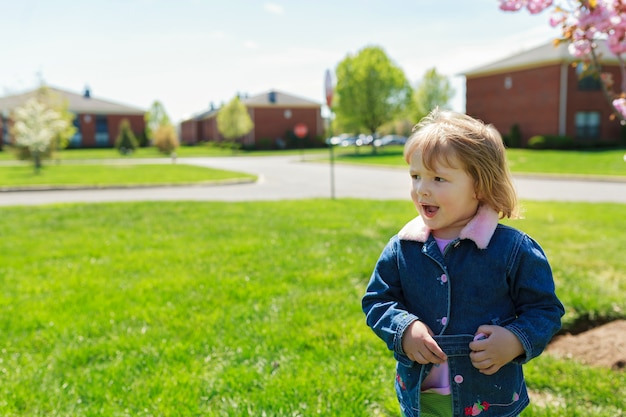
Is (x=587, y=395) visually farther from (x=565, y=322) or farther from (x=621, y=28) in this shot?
(x=621, y=28)

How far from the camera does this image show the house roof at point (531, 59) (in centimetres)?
3416

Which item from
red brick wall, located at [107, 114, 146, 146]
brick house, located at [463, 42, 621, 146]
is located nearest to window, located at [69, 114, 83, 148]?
red brick wall, located at [107, 114, 146, 146]

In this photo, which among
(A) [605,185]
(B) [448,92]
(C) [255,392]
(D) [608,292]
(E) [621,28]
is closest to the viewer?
(E) [621,28]

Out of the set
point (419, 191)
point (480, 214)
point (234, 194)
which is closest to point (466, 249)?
point (480, 214)

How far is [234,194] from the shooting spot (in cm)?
1504

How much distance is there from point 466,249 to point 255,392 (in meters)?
1.79

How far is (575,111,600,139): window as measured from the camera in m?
35.7

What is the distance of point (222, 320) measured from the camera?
416 cm

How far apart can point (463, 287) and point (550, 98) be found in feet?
125

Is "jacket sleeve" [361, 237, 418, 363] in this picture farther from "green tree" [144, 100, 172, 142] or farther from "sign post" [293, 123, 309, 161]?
"green tree" [144, 100, 172, 142]

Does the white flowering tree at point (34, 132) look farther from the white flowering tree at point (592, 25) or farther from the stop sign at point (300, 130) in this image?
the stop sign at point (300, 130)

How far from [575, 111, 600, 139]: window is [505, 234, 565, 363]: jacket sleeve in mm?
38432

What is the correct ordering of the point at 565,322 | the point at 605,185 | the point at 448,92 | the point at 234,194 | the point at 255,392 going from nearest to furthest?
the point at 255,392, the point at 565,322, the point at 234,194, the point at 605,185, the point at 448,92

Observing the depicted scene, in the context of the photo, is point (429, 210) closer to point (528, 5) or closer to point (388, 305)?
point (388, 305)
